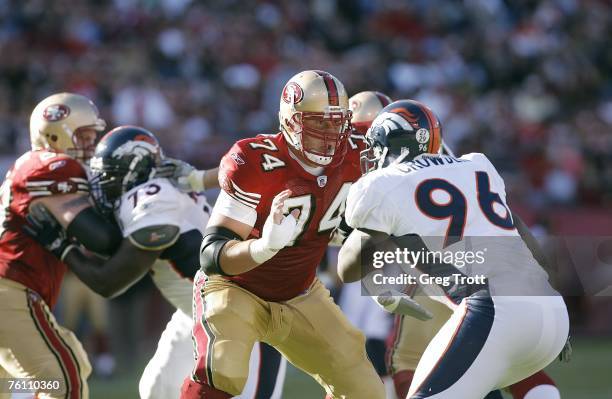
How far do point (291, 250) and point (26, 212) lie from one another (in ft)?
4.57

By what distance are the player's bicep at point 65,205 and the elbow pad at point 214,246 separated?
975 millimetres

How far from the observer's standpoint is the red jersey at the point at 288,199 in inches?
182

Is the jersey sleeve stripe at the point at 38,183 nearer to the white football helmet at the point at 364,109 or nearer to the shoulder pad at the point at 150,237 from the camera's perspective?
the shoulder pad at the point at 150,237

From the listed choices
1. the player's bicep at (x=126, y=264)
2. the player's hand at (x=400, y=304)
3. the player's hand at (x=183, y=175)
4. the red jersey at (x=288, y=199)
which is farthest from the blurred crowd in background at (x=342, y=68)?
the player's hand at (x=400, y=304)

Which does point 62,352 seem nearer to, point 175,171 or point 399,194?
point 175,171

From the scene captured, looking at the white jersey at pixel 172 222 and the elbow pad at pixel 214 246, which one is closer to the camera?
the elbow pad at pixel 214 246

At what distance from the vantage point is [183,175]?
225 inches

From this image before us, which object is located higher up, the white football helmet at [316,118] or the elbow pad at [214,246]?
the white football helmet at [316,118]

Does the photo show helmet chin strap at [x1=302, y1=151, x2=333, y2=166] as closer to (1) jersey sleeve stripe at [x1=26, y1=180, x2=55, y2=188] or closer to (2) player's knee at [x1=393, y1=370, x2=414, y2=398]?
(2) player's knee at [x1=393, y1=370, x2=414, y2=398]

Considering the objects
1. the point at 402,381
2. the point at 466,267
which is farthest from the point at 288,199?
the point at 402,381

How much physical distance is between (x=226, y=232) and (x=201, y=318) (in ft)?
1.32

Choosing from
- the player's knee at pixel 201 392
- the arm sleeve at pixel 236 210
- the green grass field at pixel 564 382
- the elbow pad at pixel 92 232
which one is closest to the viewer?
the player's knee at pixel 201 392

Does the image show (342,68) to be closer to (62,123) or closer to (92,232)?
(62,123)

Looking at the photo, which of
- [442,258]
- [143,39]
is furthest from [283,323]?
[143,39]
